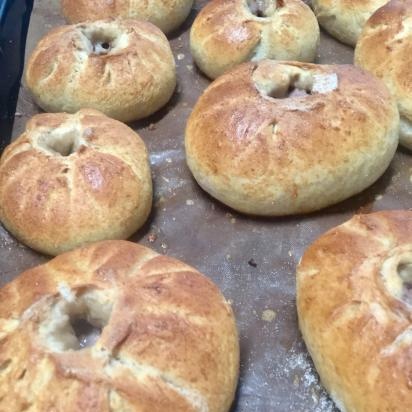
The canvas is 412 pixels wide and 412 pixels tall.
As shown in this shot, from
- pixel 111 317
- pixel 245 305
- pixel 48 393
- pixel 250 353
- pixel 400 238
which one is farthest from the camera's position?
pixel 245 305

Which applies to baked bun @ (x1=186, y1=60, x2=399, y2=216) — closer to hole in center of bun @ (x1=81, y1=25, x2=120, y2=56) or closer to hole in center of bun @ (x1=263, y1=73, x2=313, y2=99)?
hole in center of bun @ (x1=263, y1=73, x2=313, y2=99)

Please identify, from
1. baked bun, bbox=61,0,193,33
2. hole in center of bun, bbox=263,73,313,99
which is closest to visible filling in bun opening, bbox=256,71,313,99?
hole in center of bun, bbox=263,73,313,99

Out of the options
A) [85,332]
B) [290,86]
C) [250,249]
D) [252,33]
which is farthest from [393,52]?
[85,332]

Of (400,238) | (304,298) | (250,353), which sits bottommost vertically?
(250,353)

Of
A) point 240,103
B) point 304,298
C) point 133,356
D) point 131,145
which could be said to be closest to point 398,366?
point 304,298

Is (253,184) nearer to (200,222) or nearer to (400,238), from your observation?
(200,222)

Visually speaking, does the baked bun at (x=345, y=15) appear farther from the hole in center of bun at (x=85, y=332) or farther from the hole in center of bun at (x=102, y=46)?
the hole in center of bun at (x=85, y=332)

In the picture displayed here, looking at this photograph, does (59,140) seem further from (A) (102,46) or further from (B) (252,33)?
(B) (252,33)
